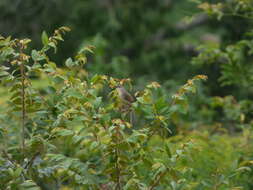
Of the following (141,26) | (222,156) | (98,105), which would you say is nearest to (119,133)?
(98,105)

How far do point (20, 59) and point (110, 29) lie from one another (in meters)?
6.77

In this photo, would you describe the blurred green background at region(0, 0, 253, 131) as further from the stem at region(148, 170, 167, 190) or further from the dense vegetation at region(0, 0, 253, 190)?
the stem at region(148, 170, 167, 190)

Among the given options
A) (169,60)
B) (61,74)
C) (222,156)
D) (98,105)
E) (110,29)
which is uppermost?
(110,29)

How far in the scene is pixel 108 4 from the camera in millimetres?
9516

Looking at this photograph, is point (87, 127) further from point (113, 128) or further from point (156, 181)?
point (156, 181)

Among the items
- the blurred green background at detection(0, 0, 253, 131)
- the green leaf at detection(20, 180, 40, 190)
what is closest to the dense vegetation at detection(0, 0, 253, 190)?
the green leaf at detection(20, 180, 40, 190)

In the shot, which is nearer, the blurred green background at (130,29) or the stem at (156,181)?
the stem at (156,181)

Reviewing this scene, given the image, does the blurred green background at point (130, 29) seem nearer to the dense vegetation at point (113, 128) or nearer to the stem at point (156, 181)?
the dense vegetation at point (113, 128)

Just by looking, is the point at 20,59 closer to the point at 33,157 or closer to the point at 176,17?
the point at 33,157

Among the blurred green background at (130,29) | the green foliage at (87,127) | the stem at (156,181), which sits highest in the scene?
the blurred green background at (130,29)

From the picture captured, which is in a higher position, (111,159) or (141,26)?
(141,26)

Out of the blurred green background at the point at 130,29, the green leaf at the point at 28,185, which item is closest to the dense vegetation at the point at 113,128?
the green leaf at the point at 28,185

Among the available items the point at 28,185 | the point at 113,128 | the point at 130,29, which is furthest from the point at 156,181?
the point at 130,29

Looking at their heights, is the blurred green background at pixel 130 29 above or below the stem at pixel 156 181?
above
